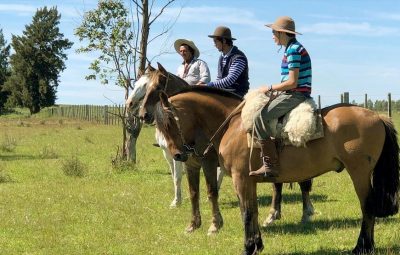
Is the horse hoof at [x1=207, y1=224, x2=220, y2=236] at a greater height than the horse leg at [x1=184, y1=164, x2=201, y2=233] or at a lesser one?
lesser

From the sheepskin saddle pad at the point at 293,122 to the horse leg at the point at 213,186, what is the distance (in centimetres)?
145

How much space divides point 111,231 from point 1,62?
7965 cm

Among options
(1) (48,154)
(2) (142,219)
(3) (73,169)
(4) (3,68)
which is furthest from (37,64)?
(2) (142,219)

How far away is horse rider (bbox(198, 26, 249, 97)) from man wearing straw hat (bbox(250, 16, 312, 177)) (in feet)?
4.46

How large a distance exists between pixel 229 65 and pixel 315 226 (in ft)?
8.85

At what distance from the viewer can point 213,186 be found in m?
8.12

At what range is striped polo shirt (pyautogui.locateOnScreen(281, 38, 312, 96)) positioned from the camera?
6.41 metres

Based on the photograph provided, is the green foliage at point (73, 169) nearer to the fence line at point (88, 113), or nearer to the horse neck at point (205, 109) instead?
the horse neck at point (205, 109)

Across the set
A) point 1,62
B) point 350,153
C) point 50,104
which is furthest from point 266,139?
point 1,62

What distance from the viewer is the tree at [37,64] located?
7119cm

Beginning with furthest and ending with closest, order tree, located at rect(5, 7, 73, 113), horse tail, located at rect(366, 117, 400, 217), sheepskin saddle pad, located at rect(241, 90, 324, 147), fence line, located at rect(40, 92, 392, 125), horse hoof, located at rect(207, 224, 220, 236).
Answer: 1. tree, located at rect(5, 7, 73, 113)
2. fence line, located at rect(40, 92, 392, 125)
3. horse hoof, located at rect(207, 224, 220, 236)
4. horse tail, located at rect(366, 117, 400, 217)
5. sheepskin saddle pad, located at rect(241, 90, 324, 147)

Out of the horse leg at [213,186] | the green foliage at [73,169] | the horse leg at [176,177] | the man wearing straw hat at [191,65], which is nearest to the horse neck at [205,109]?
the horse leg at [213,186]

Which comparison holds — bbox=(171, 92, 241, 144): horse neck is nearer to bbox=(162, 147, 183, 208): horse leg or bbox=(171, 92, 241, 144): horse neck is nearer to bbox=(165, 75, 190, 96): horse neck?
bbox=(165, 75, 190, 96): horse neck

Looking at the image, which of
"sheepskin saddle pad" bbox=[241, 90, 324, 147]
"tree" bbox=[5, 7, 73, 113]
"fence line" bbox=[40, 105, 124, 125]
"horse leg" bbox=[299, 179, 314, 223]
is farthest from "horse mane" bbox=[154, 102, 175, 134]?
"tree" bbox=[5, 7, 73, 113]
